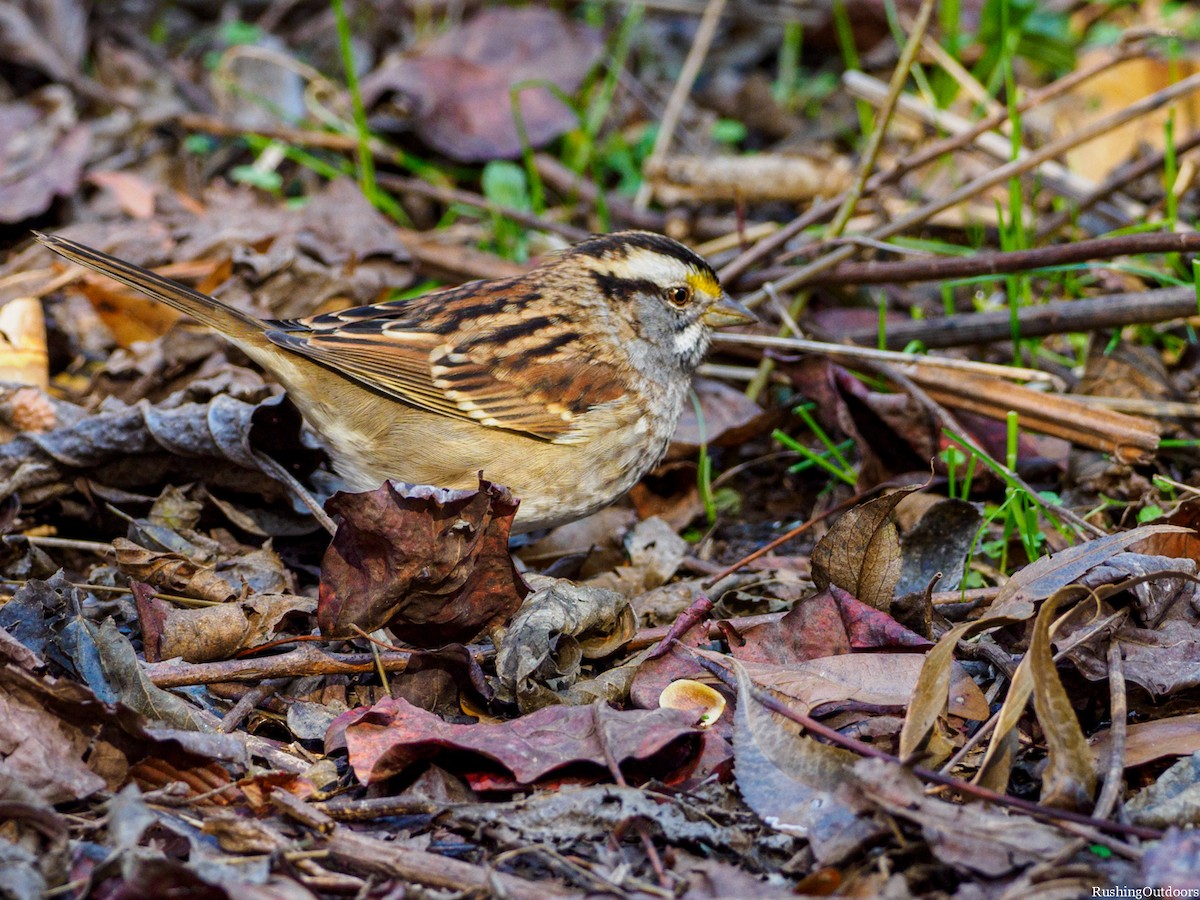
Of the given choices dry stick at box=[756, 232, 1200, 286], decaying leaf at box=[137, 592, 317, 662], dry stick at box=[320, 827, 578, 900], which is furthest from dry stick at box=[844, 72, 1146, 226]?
dry stick at box=[320, 827, 578, 900]

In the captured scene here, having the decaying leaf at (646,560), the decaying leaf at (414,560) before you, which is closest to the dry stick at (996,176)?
the decaying leaf at (646,560)

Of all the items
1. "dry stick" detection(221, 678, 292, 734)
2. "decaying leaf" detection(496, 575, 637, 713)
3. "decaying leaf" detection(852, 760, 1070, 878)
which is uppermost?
"decaying leaf" detection(852, 760, 1070, 878)

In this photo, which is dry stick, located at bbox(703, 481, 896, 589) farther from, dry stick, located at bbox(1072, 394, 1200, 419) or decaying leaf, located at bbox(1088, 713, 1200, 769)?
decaying leaf, located at bbox(1088, 713, 1200, 769)

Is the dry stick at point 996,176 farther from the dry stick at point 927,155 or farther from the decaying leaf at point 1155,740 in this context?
the decaying leaf at point 1155,740

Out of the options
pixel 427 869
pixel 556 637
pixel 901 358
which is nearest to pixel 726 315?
pixel 901 358

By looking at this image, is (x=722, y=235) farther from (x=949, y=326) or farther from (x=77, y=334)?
(x=77, y=334)

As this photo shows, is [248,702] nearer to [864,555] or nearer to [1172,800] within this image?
[864,555]

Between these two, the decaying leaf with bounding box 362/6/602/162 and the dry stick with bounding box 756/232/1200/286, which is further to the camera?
the decaying leaf with bounding box 362/6/602/162

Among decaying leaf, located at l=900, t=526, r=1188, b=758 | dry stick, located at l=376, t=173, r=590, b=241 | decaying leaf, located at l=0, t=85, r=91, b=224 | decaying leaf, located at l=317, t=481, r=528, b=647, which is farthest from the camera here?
decaying leaf, located at l=0, t=85, r=91, b=224
